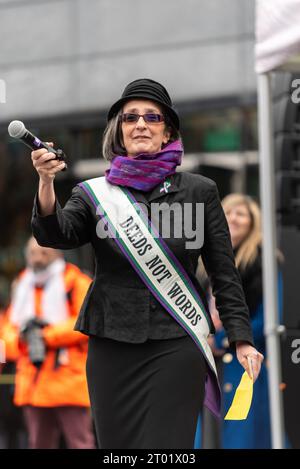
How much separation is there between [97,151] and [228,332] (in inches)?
339

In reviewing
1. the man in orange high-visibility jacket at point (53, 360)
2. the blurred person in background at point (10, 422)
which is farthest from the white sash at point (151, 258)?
the blurred person in background at point (10, 422)

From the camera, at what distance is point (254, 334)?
21.8ft

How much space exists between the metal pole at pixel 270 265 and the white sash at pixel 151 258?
1676 millimetres

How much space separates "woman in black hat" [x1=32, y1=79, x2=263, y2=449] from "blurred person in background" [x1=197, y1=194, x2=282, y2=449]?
272 cm

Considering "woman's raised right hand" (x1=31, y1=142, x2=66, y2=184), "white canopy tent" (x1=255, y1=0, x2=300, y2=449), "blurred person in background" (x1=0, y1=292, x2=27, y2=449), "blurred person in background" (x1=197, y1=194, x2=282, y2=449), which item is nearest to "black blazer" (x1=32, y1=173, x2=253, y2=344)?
"woman's raised right hand" (x1=31, y1=142, x2=66, y2=184)

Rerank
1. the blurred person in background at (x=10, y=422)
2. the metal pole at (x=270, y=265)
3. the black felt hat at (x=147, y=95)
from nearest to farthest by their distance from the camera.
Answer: the black felt hat at (x=147, y=95)
the metal pole at (x=270, y=265)
the blurred person in background at (x=10, y=422)

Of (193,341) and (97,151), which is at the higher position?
(97,151)

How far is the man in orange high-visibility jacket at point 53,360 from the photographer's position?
7234mm

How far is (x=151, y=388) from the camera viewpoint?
149 inches

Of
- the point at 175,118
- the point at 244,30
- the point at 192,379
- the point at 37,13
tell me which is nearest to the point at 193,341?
the point at 192,379

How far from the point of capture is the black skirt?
149 inches

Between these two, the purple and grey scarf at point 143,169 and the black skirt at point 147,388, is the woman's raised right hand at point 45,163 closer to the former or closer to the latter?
the purple and grey scarf at point 143,169
